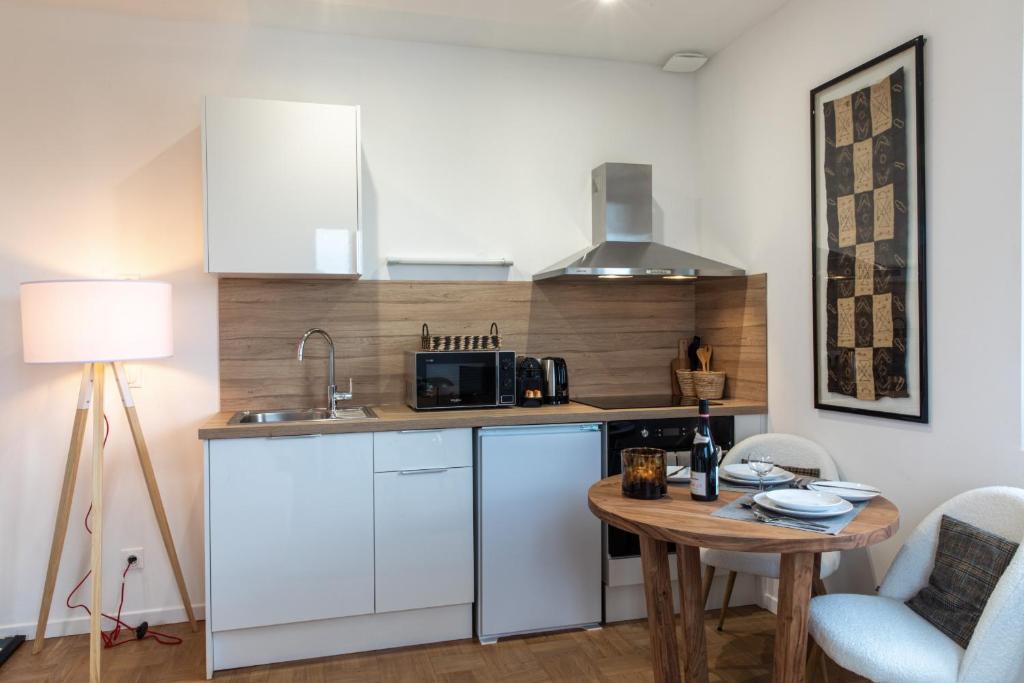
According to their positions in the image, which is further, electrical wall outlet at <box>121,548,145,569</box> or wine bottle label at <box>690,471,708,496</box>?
electrical wall outlet at <box>121,548,145,569</box>

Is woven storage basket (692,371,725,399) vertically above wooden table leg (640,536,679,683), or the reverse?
woven storage basket (692,371,725,399)

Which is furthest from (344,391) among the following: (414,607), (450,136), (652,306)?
(652,306)

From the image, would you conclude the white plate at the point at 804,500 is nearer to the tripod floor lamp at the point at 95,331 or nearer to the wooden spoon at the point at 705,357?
the wooden spoon at the point at 705,357

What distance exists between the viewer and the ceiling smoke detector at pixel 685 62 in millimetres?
3533

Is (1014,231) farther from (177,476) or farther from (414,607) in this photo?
(177,476)

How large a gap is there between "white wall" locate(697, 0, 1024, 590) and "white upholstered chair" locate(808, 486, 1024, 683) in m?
0.21

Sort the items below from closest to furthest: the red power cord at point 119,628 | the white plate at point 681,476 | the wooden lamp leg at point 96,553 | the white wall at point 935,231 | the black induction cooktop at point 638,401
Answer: the white wall at point 935,231 → the white plate at point 681,476 → the wooden lamp leg at point 96,553 → the red power cord at point 119,628 → the black induction cooktop at point 638,401

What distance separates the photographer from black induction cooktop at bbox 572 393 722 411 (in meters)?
3.15

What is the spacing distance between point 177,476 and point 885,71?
325 cm

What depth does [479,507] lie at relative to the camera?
2.89m

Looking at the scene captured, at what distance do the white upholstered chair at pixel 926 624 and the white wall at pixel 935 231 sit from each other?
0.21 meters

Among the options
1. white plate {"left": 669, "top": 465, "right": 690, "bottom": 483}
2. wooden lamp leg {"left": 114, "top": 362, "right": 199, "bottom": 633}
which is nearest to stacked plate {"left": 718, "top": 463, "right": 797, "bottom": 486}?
white plate {"left": 669, "top": 465, "right": 690, "bottom": 483}

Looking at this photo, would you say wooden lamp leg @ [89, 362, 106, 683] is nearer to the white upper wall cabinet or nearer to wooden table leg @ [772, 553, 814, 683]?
the white upper wall cabinet

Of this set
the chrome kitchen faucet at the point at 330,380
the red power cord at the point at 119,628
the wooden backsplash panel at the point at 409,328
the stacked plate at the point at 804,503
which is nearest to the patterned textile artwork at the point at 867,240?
the stacked plate at the point at 804,503
